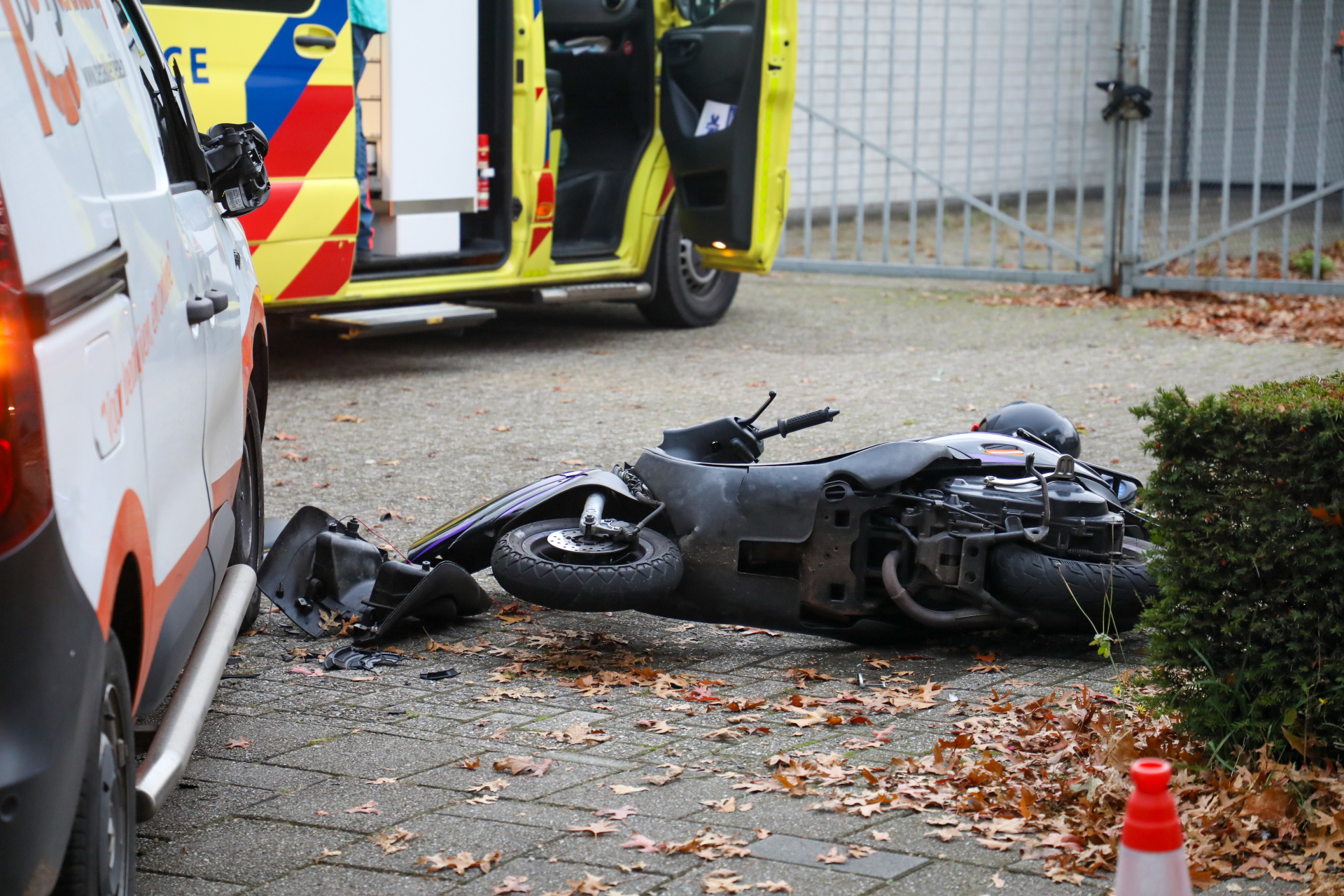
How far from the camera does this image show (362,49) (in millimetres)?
8281

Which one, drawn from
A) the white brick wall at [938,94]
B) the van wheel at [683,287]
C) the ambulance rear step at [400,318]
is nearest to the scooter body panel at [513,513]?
the ambulance rear step at [400,318]

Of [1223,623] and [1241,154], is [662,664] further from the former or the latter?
[1241,154]

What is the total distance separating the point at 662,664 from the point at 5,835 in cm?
246

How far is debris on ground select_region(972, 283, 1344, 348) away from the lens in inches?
428

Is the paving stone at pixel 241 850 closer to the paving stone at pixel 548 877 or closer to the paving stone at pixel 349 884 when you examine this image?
the paving stone at pixel 349 884

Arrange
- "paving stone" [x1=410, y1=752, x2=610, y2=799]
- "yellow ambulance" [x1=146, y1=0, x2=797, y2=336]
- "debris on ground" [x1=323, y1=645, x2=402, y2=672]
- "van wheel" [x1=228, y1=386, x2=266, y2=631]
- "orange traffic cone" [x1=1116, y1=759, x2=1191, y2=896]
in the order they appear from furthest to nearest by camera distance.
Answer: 1. "yellow ambulance" [x1=146, y1=0, x2=797, y2=336]
2. "van wheel" [x1=228, y1=386, x2=266, y2=631]
3. "debris on ground" [x1=323, y1=645, x2=402, y2=672]
4. "paving stone" [x1=410, y1=752, x2=610, y2=799]
5. "orange traffic cone" [x1=1116, y1=759, x2=1191, y2=896]

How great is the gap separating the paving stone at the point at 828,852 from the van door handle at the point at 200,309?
1.60 m

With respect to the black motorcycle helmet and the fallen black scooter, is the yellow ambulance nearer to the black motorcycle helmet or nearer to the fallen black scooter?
the fallen black scooter

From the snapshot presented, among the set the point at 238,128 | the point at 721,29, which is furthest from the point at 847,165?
the point at 238,128

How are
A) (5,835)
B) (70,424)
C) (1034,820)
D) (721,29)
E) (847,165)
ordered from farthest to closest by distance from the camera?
(847,165), (721,29), (1034,820), (70,424), (5,835)

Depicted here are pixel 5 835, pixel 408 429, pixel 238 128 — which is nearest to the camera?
pixel 5 835

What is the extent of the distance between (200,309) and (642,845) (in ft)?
4.80

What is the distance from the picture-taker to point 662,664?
433 cm

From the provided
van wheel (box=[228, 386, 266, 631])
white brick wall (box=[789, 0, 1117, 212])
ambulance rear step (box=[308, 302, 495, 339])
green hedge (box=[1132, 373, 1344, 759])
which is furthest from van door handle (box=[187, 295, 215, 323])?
white brick wall (box=[789, 0, 1117, 212])
